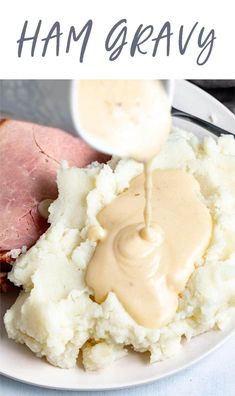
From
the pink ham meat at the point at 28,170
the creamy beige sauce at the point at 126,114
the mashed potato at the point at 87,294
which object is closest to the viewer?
the creamy beige sauce at the point at 126,114

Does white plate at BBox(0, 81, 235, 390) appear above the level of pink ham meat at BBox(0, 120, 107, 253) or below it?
below

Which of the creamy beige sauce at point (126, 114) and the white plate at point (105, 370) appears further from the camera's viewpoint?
the white plate at point (105, 370)

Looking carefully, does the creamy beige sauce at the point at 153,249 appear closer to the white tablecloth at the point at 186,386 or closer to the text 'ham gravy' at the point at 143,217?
the text 'ham gravy' at the point at 143,217

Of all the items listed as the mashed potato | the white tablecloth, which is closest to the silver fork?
the mashed potato

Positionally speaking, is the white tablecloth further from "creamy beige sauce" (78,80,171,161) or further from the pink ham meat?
"creamy beige sauce" (78,80,171,161)

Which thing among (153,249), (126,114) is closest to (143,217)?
(153,249)

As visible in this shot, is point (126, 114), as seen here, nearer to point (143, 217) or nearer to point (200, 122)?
point (143, 217)

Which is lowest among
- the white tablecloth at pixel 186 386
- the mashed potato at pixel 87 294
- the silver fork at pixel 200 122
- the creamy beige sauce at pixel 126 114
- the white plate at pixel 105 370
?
the white tablecloth at pixel 186 386

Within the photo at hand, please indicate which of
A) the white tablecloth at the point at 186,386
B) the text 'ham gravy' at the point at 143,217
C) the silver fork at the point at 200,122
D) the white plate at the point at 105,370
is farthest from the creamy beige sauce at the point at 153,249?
the silver fork at the point at 200,122

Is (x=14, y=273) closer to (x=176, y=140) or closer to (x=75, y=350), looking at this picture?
(x=75, y=350)
